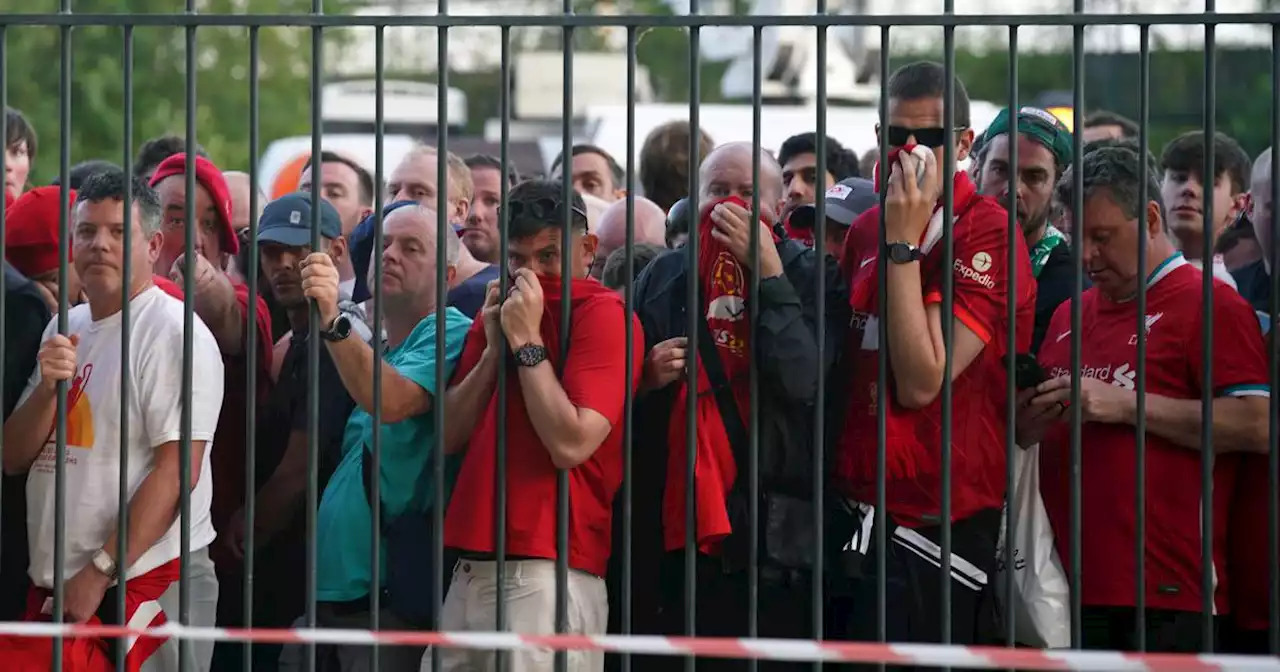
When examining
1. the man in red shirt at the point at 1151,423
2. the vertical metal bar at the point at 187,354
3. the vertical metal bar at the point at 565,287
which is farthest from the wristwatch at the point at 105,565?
the man in red shirt at the point at 1151,423

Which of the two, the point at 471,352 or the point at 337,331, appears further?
the point at 471,352

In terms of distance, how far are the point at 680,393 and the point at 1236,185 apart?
2958mm

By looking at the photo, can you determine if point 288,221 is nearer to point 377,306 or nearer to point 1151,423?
point 377,306

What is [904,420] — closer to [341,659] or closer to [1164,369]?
[1164,369]

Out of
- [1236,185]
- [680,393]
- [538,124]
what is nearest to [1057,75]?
[538,124]

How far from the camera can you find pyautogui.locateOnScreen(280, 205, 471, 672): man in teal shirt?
449cm

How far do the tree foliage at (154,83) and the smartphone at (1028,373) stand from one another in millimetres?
19366

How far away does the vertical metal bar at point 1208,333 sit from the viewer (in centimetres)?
408

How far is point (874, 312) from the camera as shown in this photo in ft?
14.7

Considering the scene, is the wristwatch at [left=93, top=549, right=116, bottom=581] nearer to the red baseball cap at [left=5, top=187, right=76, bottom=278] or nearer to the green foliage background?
the red baseball cap at [left=5, top=187, right=76, bottom=278]

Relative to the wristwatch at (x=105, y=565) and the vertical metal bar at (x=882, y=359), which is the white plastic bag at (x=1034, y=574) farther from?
the wristwatch at (x=105, y=565)

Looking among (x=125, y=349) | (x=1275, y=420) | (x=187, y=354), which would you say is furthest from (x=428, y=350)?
(x=1275, y=420)

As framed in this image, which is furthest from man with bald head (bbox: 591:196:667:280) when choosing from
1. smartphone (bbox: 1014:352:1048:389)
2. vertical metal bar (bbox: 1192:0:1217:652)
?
vertical metal bar (bbox: 1192:0:1217:652)

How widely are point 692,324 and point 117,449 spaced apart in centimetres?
168
